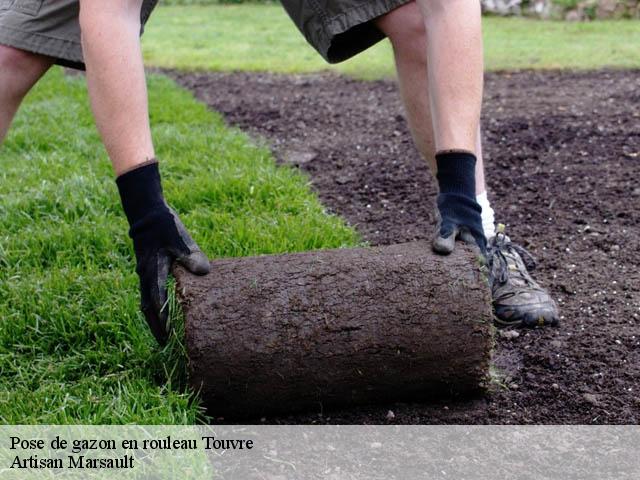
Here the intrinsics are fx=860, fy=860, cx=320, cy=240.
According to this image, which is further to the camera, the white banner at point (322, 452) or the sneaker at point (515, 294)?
the sneaker at point (515, 294)

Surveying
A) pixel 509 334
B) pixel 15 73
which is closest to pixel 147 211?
pixel 15 73

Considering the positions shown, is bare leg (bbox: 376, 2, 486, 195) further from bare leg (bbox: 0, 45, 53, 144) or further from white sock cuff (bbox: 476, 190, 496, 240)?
bare leg (bbox: 0, 45, 53, 144)

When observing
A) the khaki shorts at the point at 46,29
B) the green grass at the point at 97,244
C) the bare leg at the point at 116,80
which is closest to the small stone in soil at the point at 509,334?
the green grass at the point at 97,244

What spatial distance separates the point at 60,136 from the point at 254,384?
3.13 metres

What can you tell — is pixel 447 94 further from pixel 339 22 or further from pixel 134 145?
pixel 134 145

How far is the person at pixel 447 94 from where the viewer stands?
234 centimetres

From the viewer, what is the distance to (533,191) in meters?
4.01

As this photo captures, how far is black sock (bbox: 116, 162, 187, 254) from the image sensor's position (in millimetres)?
2213

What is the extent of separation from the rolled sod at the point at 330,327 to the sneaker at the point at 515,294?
0.51 m

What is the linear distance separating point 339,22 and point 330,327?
42.0 inches

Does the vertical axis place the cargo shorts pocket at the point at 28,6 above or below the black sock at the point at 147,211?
above

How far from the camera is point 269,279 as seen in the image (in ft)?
7.19

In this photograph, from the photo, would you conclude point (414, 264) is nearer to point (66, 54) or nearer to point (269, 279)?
point (269, 279)

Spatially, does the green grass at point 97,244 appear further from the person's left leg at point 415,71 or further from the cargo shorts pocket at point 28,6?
the cargo shorts pocket at point 28,6
